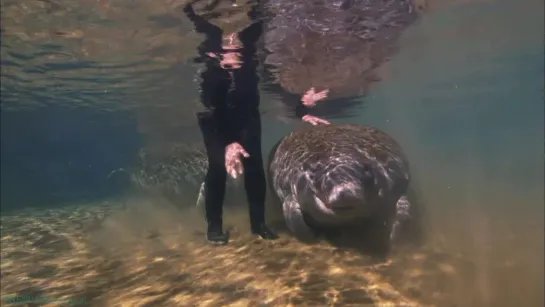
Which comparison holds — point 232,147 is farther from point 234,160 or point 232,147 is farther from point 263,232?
point 263,232

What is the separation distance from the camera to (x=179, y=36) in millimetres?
11695

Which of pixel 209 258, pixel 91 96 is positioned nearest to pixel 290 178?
pixel 209 258

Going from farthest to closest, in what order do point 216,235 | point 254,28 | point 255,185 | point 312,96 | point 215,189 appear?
point 312,96
point 254,28
point 216,235
point 215,189
point 255,185

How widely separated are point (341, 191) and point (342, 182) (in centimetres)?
23

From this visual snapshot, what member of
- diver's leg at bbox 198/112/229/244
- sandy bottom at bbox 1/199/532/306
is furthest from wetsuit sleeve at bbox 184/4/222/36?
sandy bottom at bbox 1/199/532/306

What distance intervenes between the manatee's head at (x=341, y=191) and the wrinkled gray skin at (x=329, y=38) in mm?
4383

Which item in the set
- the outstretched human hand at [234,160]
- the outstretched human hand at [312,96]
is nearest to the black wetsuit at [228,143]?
the outstretched human hand at [234,160]

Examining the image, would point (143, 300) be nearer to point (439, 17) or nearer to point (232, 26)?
point (232, 26)

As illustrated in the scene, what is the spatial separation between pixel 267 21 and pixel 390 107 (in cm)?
2873

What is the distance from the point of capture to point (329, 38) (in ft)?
37.3

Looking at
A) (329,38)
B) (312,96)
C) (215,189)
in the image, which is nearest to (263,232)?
(215,189)

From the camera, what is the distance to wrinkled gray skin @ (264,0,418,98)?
9.27 metres

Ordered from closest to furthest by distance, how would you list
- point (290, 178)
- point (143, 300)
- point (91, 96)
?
point (143, 300)
point (290, 178)
point (91, 96)

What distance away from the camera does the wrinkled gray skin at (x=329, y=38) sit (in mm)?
9273
